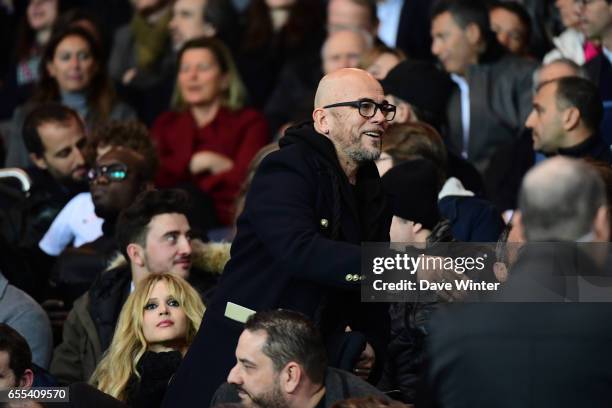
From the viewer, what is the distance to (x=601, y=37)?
9156 millimetres

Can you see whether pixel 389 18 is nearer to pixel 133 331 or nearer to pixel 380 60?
pixel 380 60

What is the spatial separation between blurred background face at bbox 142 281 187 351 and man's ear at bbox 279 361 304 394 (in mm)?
1556

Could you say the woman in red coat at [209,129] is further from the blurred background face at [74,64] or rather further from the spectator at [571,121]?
the spectator at [571,121]

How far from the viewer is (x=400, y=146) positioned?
7383 mm

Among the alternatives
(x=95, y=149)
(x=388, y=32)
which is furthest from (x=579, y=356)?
(x=388, y=32)

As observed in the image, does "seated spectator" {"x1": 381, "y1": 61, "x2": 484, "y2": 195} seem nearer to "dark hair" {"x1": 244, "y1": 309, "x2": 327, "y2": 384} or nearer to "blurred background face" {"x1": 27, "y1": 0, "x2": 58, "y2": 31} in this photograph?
"dark hair" {"x1": 244, "y1": 309, "x2": 327, "y2": 384}

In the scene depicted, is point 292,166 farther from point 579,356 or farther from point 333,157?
point 579,356

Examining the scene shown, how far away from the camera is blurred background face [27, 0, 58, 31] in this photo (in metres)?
11.9

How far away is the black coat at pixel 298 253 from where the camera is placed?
17.1 ft

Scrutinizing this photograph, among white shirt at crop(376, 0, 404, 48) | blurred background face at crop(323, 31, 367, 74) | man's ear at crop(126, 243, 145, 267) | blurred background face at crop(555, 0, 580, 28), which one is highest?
white shirt at crop(376, 0, 404, 48)

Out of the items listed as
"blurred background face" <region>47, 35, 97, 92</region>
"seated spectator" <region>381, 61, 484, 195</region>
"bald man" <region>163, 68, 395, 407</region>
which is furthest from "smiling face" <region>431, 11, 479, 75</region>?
"bald man" <region>163, 68, 395, 407</region>

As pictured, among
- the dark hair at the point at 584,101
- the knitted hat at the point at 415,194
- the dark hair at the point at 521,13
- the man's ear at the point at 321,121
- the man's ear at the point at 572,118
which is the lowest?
the man's ear at the point at 321,121

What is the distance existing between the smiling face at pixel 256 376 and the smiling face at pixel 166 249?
2043 millimetres

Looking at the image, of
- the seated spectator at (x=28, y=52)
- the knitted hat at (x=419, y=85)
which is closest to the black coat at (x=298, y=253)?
the knitted hat at (x=419, y=85)
